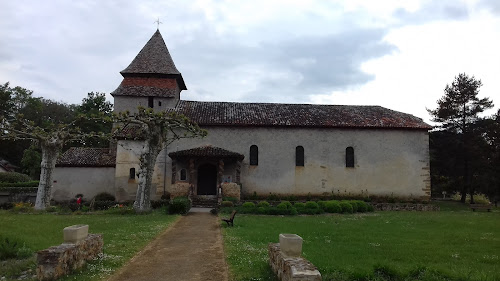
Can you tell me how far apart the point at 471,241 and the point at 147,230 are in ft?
38.2

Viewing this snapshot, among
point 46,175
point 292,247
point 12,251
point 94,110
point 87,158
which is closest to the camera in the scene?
point 292,247

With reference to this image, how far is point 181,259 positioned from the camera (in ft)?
33.6

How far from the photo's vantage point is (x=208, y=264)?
963cm

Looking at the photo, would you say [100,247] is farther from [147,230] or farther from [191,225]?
[191,225]

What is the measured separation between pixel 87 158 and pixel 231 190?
44.3 feet

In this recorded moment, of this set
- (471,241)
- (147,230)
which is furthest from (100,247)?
(471,241)

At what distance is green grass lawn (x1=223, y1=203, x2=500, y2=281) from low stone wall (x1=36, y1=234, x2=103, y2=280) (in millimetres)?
3454

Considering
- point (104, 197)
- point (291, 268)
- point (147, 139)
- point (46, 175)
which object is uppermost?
point (147, 139)

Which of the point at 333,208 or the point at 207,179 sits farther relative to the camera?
the point at 207,179

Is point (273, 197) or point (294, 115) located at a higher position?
point (294, 115)

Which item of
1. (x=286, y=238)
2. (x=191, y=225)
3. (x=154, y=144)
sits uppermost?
(x=154, y=144)

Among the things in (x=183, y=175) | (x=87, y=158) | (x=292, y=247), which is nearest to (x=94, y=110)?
(x=87, y=158)

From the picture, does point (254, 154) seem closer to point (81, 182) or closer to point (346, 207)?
point (346, 207)

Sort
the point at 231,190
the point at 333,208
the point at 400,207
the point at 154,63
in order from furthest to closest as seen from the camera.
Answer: the point at 154,63 → the point at 400,207 → the point at 231,190 → the point at 333,208
